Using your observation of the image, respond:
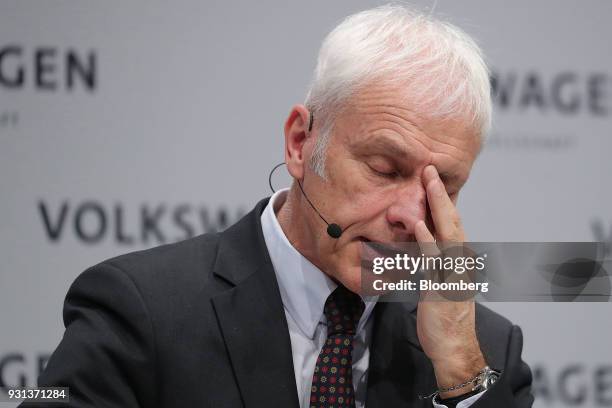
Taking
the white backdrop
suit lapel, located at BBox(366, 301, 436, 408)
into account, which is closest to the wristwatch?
suit lapel, located at BBox(366, 301, 436, 408)

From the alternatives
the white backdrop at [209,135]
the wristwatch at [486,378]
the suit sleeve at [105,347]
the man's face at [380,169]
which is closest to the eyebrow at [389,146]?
the man's face at [380,169]

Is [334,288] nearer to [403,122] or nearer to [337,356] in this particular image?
[337,356]

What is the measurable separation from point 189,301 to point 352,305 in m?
0.35

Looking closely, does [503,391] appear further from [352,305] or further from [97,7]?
[97,7]

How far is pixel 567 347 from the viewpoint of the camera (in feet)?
10.3

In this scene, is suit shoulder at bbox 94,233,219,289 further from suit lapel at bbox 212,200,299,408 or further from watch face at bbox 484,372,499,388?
watch face at bbox 484,372,499,388

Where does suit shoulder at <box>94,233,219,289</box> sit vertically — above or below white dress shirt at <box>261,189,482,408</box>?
above

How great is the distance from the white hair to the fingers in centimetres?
13

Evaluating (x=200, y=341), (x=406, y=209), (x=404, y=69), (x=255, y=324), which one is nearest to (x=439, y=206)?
(x=406, y=209)

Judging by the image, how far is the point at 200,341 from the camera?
1.94 m

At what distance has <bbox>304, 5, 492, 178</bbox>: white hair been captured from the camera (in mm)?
1937

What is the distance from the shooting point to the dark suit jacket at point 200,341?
1.82 metres

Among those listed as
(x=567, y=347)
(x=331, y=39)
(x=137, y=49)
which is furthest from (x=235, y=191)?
(x=567, y=347)

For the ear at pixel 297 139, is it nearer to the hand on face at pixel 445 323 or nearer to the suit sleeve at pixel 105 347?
the hand on face at pixel 445 323
